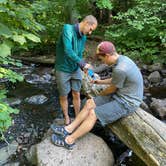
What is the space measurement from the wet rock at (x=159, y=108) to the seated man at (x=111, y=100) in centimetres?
185

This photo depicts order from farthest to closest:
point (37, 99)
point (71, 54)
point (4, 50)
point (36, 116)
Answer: point (37, 99) < point (36, 116) < point (71, 54) < point (4, 50)

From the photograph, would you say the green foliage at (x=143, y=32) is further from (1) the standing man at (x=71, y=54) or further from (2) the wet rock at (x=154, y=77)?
(1) the standing man at (x=71, y=54)

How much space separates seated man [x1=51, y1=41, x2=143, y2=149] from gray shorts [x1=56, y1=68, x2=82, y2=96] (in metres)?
0.39

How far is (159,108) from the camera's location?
639 cm

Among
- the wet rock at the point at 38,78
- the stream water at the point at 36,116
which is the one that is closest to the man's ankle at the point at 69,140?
the stream water at the point at 36,116

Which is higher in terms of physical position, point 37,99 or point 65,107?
point 65,107

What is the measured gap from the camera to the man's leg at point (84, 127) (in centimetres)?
472

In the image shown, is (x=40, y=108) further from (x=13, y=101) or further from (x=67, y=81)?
(x=67, y=81)

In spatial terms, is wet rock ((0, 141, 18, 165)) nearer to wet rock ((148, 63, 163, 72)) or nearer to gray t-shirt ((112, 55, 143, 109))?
gray t-shirt ((112, 55, 143, 109))

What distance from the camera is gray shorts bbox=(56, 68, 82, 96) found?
16.6 feet

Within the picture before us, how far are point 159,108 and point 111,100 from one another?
1.94 meters

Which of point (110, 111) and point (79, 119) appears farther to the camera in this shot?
point (79, 119)

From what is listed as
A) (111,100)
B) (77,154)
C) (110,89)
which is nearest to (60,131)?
(77,154)

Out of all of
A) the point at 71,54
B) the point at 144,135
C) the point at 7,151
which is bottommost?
the point at 7,151
